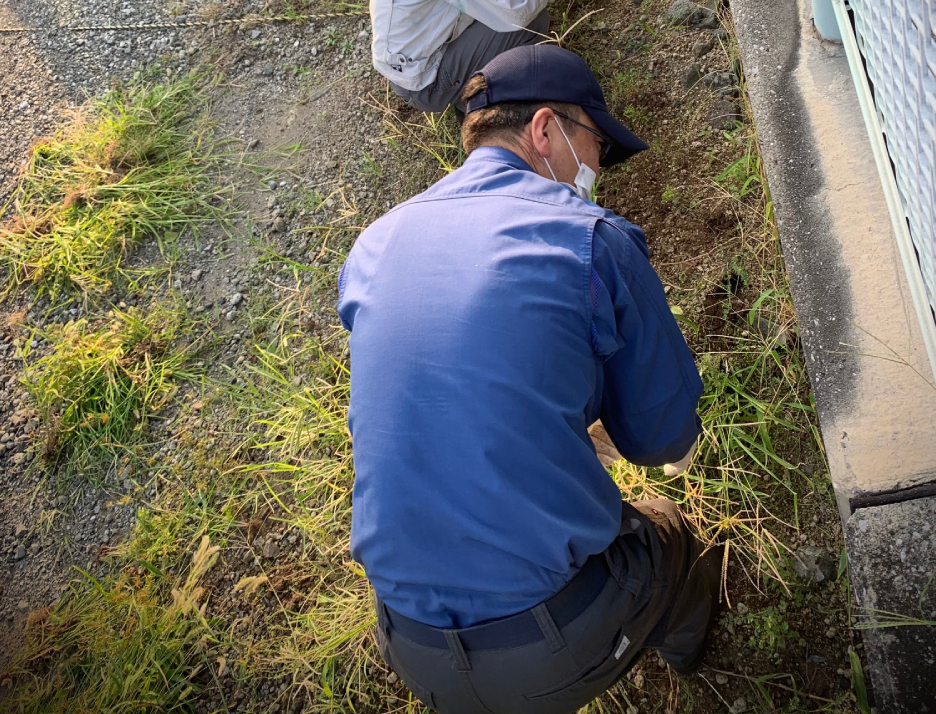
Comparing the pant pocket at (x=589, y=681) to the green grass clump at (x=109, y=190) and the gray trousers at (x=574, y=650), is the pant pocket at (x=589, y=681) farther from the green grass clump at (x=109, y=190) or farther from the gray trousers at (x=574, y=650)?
the green grass clump at (x=109, y=190)

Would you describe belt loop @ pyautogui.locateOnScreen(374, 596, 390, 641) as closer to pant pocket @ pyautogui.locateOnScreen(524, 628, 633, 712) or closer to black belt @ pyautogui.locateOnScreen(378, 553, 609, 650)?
black belt @ pyautogui.locateOnScreen(378, 553, 609, 650)

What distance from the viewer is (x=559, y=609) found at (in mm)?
1363

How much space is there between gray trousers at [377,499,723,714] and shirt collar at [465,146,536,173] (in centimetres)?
84

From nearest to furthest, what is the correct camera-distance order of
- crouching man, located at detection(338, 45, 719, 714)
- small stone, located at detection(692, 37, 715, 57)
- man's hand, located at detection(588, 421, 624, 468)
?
crouching man, located at detection(338, 45, 719, 714), man's hand, located at detection(588, 421, 624, 468), small stone, located at detection(692, 37, 715, 57)

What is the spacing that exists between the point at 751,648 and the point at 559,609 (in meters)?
0.81

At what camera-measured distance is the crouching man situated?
4.20 ft

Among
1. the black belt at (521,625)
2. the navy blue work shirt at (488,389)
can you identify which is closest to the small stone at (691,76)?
the navy blue work shirt at (488,389)

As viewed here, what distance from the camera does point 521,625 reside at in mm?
1349

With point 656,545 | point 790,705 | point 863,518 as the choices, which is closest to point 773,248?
point 863,518

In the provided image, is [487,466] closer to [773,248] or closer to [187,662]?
[773,248]

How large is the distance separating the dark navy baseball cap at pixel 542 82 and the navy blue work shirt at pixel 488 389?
0.34m

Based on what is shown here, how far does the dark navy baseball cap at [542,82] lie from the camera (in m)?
1.66

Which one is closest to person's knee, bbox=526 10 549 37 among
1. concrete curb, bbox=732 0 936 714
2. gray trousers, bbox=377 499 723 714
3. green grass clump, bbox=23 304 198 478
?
concrete curb, bbox=732 0 936 714

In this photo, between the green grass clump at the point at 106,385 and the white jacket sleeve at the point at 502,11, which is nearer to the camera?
the white jacket sleeve at the point at 502,11
